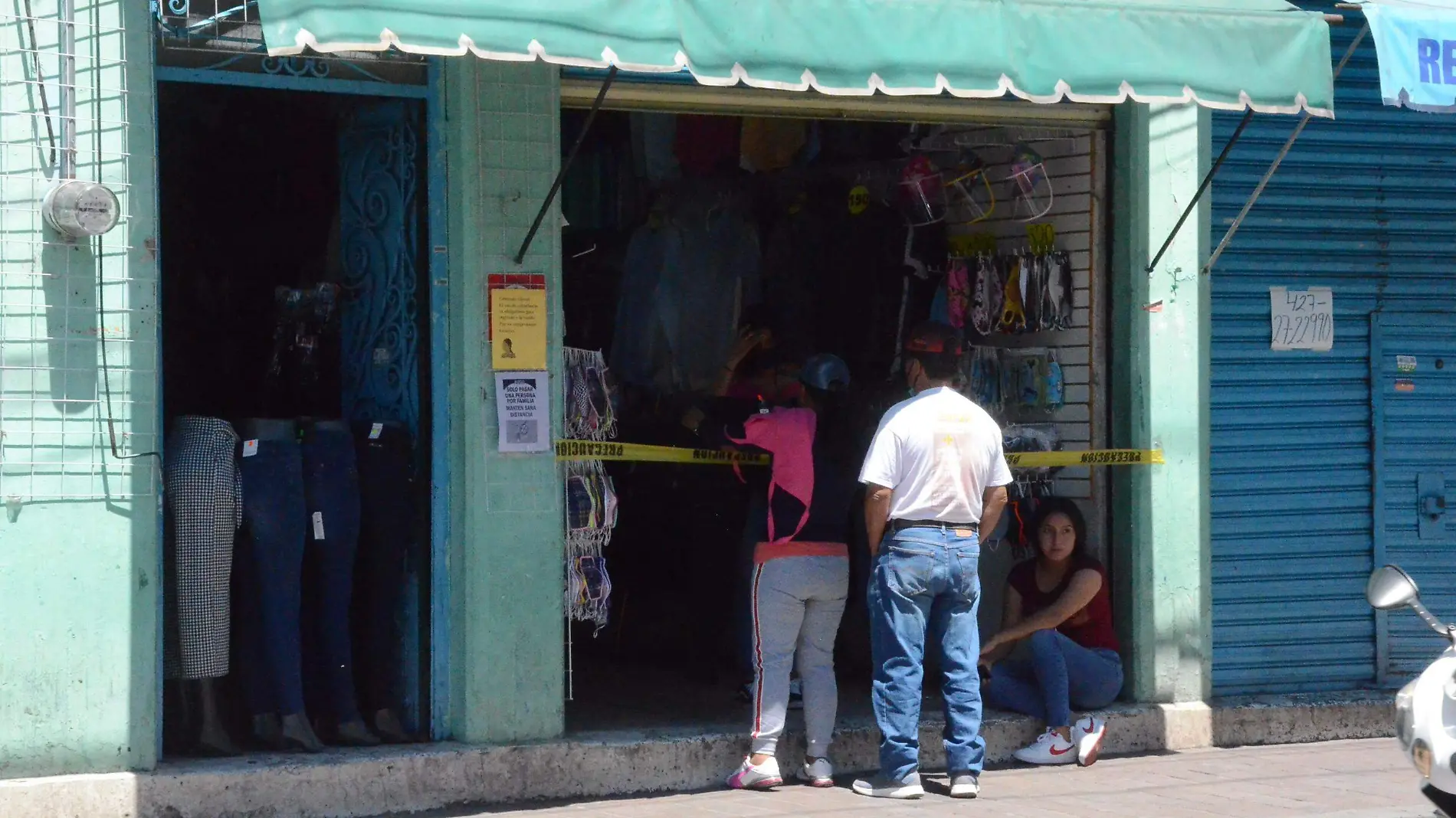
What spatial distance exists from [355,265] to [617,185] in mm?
1804

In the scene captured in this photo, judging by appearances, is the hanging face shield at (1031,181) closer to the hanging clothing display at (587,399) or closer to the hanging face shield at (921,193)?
the hanging face shield at (921,193)

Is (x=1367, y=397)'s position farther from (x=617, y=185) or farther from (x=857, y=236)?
(x=617, y=185)

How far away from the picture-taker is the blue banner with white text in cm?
717

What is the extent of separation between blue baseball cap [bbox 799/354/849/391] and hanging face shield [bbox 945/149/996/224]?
67.0 inches

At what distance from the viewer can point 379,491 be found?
684cm

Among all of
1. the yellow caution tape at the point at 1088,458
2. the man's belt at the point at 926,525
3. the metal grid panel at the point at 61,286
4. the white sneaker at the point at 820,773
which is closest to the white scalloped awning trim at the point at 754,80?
the metal grid panel at the point at 61,286

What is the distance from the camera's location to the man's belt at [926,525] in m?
6.76

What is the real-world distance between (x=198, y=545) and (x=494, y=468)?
1.11 meters

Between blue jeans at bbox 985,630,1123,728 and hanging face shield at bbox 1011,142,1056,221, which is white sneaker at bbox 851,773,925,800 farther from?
hanging face shield at bbox 1011,142,1056,221

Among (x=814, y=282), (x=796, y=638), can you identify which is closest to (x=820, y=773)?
(x=796, y=638)

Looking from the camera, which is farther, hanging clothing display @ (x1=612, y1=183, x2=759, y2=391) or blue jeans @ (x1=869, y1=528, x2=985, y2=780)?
hanging clothing display @ (x1=612, y1=183, x2=759, y2=391)

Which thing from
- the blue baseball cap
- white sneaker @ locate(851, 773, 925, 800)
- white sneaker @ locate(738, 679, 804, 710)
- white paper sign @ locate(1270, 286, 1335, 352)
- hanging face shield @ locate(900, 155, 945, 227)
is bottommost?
white sneaker @ locate(851, 773, 925, 800)

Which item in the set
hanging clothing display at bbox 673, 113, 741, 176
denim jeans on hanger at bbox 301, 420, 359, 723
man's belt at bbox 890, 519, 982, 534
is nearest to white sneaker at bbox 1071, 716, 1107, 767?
man's belt at bbox 890, 519, 982, 534

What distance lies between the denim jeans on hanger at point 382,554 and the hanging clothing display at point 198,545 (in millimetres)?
561
